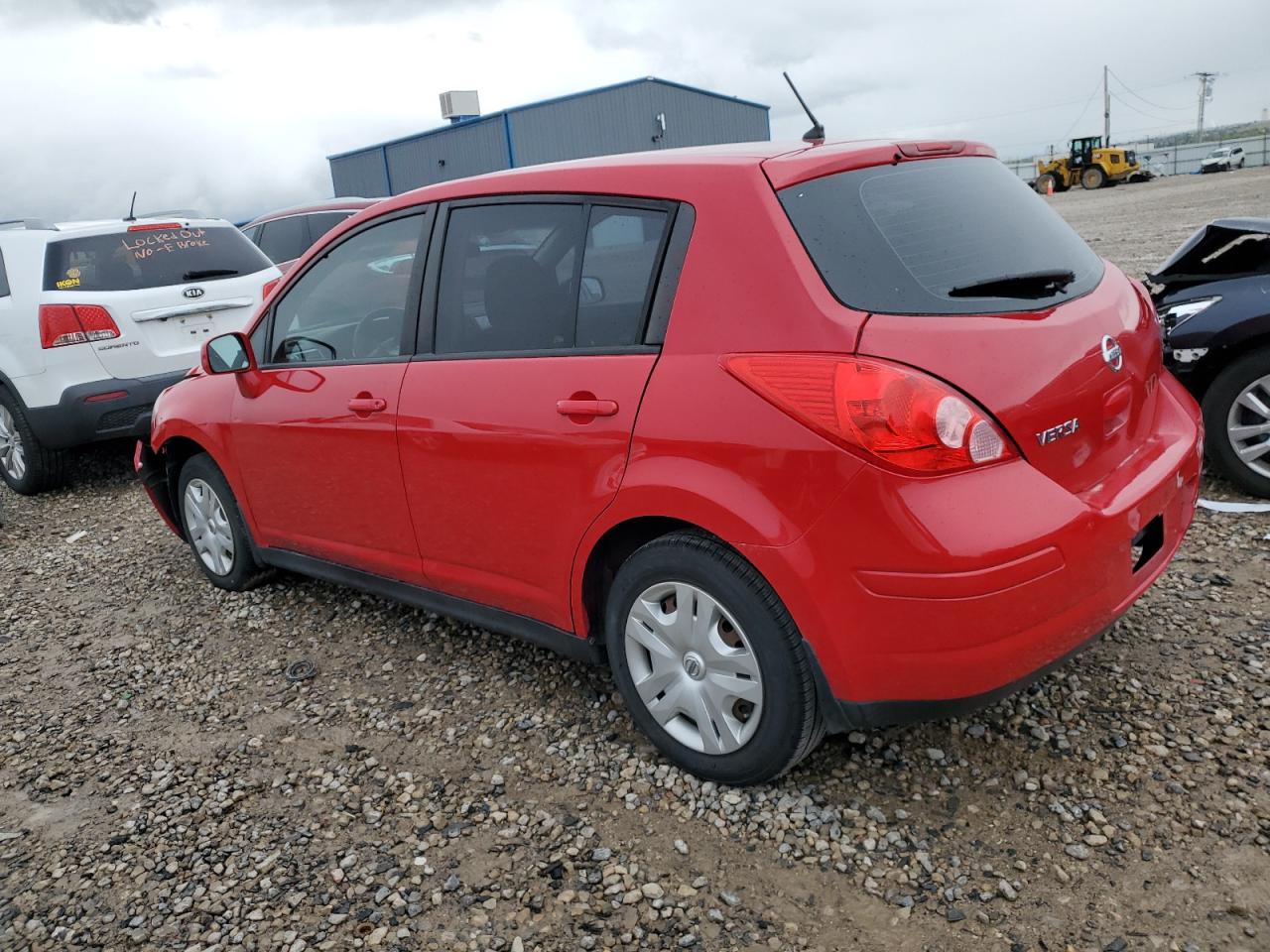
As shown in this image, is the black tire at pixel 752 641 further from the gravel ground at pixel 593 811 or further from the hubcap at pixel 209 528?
the hubcap at pixel 209 528

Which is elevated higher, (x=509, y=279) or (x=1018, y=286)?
(x=509, y=279)

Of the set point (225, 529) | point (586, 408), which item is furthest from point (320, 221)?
point (586, 408)

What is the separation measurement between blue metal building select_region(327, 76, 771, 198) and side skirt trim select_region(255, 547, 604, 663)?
82.3ft

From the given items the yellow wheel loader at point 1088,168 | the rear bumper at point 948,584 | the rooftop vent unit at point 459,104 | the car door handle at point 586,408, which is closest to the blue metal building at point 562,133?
the rooftop vent unit at point 459,104

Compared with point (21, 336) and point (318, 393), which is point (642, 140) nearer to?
point (21, 336)

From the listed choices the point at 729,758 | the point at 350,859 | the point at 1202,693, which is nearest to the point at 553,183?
the point at 729,758

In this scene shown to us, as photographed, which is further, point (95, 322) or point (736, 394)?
point (95, 322)

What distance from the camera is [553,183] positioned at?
3053 millimetres

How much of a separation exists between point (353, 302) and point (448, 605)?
3.98ft

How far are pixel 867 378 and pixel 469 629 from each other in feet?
7.78

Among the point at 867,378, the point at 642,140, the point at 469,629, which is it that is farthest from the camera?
the point at 642,140

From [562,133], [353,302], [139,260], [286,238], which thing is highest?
[562,133]

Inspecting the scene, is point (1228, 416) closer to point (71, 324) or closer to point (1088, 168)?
point (71, 324)

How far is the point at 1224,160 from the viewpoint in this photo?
4634cm
